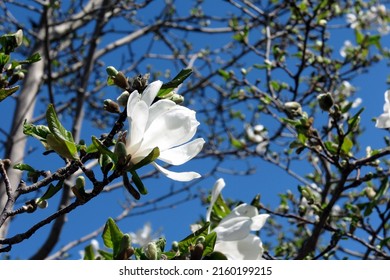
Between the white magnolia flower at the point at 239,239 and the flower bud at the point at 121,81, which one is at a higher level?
the flower bud at the point at 121,81

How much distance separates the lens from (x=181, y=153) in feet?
3.20

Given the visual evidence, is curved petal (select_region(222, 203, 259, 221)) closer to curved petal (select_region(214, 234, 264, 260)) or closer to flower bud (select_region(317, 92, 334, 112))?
curved petal (select_region(214, 234, 264, 260))

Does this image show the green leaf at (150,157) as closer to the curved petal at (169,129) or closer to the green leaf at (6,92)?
the curved petal at (169,129)

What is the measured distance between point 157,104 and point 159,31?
355cm

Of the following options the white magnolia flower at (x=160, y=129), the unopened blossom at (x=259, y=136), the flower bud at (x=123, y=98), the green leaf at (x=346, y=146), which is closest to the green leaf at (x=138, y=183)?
the white magnolia flower at (x=160, y=129)

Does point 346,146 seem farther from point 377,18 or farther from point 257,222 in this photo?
point 377,18

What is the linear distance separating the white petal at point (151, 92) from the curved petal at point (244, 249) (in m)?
0.28

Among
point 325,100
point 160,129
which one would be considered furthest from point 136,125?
point 325,100

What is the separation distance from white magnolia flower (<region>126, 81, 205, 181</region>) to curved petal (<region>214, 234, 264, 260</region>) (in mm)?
141

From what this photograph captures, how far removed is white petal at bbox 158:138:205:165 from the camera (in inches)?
37.7

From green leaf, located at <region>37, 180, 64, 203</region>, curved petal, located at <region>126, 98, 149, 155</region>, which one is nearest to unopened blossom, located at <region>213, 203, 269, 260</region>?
curved petal, located at <region>126, 98, 149, 155</region>

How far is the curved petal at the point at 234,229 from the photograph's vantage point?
2.94 feet

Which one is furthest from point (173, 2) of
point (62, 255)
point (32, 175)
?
point (32, 175)

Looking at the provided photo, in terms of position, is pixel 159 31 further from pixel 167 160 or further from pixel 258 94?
pixel 167 160
